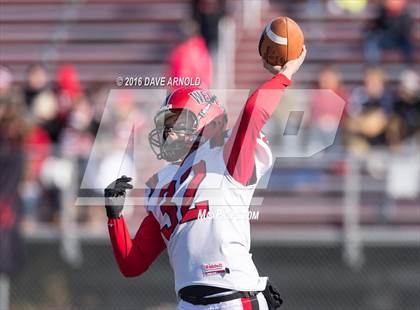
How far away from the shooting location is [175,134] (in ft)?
14.5

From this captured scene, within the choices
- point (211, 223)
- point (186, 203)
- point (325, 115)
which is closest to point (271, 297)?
point (211, 223)

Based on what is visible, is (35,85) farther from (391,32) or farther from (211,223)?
(211,223)

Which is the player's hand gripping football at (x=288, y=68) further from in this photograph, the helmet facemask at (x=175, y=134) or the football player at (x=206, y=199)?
the helmet facemask at (x=175, y=134)

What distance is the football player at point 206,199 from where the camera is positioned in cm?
426

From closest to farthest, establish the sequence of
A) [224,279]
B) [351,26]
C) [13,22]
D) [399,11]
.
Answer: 1. [224,279]
2. [399,11]
3. [351,26]
4. [13,22]

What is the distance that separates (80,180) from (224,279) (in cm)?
551

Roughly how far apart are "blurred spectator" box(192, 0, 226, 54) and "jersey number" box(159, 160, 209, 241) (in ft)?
22.6

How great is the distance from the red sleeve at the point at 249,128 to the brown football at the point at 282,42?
87 millimetres

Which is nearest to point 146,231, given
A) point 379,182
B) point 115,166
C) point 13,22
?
point 115,166

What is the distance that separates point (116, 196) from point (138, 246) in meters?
0.25

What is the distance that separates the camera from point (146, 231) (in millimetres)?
4535

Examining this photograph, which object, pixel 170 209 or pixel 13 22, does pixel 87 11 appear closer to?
pixel 13 22

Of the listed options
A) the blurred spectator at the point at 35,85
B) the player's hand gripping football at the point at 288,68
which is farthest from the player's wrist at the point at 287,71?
the blurred spectator at the point at 35,85

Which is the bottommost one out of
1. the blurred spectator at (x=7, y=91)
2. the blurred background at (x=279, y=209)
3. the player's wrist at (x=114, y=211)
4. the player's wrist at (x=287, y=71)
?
the blurred background at (x=279, y=209)
